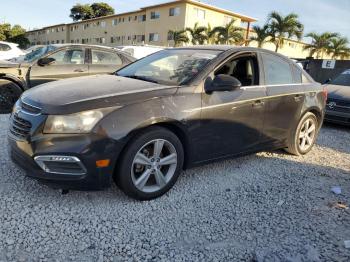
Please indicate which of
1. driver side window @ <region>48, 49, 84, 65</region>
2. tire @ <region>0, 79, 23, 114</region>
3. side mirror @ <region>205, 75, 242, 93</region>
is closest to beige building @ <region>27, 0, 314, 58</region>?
driver side window @ <region>48, 49, 84, 65</region>

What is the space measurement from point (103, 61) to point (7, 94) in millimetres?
2274

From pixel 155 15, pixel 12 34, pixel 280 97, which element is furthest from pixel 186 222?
pixel 12 34

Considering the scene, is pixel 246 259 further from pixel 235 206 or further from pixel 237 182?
pixel 237 182

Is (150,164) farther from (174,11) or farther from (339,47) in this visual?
(339,47)

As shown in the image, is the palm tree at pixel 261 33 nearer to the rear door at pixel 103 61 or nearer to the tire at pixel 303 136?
the rear door at pixel 103 61

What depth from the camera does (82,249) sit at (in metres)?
2.70

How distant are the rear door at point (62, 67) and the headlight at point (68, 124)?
4535mm

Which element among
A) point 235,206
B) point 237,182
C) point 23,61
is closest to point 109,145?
point 235,206

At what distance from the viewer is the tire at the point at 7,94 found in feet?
22.4

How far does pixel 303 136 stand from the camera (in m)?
5.50

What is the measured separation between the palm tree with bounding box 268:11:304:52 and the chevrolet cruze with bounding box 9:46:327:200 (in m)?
30.4

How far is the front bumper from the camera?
3.03 metres

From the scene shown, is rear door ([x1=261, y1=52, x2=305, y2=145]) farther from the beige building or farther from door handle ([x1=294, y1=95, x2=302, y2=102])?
the beige building

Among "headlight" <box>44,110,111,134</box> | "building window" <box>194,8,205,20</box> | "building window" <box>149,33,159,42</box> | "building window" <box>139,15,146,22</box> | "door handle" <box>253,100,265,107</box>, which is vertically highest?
"building window" <box>194,8,205,20</box>
